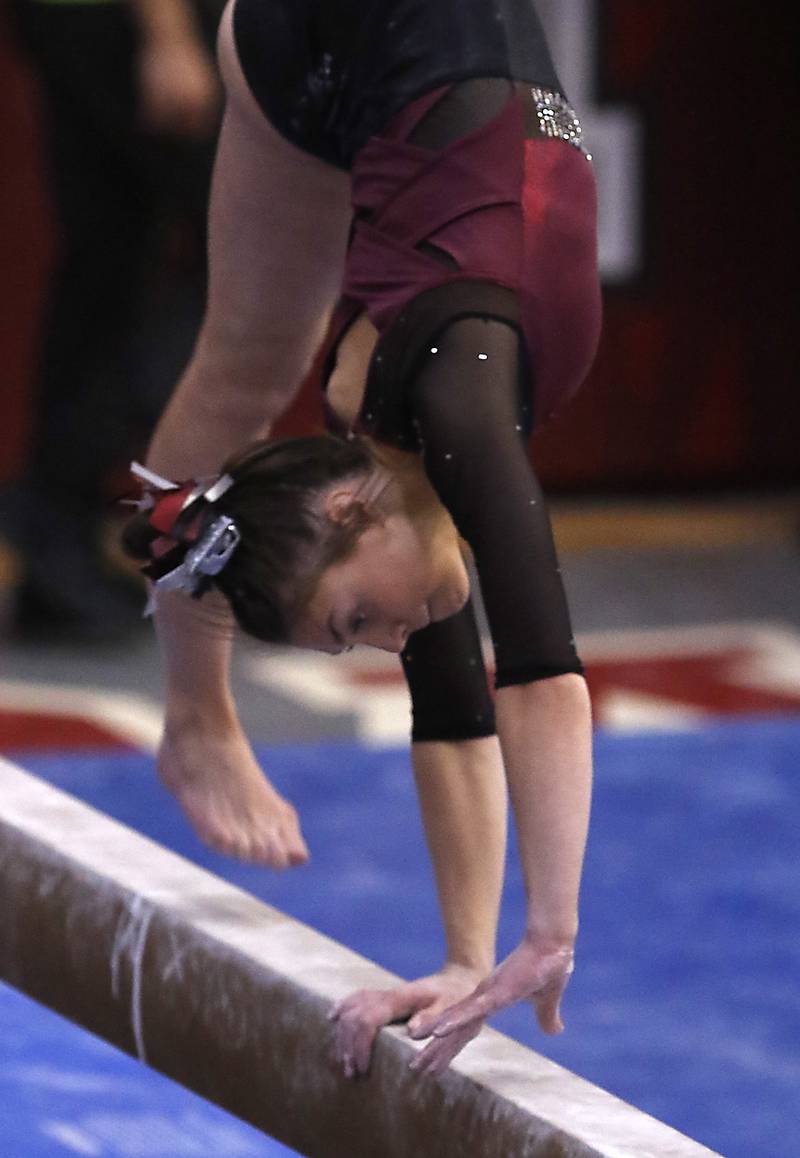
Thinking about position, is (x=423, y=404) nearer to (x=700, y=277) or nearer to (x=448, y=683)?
(x=448, y=683)

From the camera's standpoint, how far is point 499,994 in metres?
1.50

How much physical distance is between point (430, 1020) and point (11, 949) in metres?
0.48

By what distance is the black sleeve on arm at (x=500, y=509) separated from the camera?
5.00 ft

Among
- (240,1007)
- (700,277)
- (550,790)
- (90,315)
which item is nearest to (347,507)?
(550,790)

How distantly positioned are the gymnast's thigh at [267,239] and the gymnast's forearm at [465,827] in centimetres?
36

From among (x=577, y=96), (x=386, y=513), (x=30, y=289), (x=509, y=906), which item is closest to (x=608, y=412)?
(x=577, y=96)

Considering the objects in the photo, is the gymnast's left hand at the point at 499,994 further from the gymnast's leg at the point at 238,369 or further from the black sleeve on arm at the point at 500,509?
the gymnast's leg at the point at 238,369

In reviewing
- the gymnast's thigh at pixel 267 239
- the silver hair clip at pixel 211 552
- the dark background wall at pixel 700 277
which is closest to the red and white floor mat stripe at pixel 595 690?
the dark background wall at pixel 700 277

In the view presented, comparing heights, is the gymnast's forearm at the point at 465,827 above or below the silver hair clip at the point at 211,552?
below

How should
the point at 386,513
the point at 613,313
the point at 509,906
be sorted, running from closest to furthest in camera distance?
the point at 386,513 < the point at 509,906 < the point at 613,313

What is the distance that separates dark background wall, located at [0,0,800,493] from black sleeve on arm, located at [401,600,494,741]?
115 inches

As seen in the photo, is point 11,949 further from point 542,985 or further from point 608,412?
point 608,412

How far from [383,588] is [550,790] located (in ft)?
0.65

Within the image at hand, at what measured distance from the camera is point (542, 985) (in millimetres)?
1521
